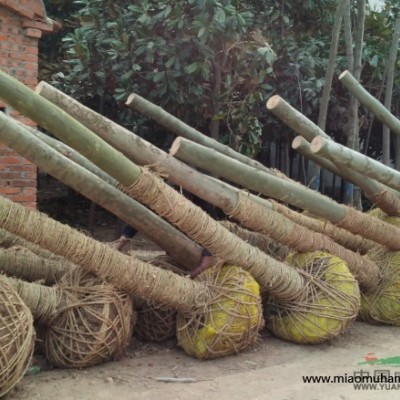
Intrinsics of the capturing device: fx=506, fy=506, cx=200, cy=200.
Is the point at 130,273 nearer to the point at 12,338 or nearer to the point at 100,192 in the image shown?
the point at 100,192

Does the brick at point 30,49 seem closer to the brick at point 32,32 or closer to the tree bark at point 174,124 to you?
the brick at point 32,32

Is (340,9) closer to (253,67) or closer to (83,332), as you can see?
(253,67)

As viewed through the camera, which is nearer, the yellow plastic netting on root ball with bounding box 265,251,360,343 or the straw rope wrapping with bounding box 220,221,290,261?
the yellow plastic netting on root ball with bounding box 265,251,360,343

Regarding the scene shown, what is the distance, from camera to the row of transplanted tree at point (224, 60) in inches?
252

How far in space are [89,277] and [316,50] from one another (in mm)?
6245

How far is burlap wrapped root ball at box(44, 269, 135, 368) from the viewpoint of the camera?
124 inches

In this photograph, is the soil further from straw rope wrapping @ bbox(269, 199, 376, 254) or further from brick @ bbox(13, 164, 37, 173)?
brick @ bbox(13, 164, 37, 173)

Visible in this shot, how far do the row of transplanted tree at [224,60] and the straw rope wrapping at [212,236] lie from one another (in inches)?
116

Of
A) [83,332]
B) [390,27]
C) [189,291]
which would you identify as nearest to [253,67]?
[390,27]

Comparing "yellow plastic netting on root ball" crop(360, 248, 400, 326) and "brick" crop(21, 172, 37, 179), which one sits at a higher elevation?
"brick" crop(21, 172, 37, 179)

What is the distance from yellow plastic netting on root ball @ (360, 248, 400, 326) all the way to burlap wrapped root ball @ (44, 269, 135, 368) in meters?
2.33

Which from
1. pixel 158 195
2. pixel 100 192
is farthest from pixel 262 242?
pixel 100 192

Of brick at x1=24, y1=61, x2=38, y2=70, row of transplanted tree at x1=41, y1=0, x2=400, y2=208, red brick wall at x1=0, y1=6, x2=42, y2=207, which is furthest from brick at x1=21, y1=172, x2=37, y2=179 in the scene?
row of transplanted tree at x1=41, y1=0, x2=400, y2=208

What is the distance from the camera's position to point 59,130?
2830mm
